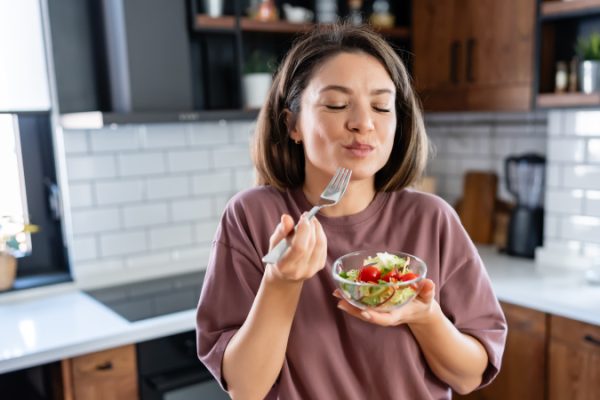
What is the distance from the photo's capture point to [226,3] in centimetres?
228

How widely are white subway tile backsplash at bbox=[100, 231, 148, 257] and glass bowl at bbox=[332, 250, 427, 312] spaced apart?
1559 mm

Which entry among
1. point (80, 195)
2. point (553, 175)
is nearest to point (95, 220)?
point (80, 195)

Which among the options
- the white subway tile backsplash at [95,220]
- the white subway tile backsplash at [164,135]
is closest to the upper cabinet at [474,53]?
the white subway tile backsplash at [164,135]

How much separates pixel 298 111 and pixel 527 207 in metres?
1.76

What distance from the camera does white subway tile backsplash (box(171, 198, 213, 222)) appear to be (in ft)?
8.00

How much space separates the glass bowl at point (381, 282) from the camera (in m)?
0.85

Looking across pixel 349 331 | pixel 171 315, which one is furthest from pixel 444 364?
pixel 171 315

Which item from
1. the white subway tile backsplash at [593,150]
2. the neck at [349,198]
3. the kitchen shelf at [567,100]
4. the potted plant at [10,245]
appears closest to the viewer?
the neck at [349,198]

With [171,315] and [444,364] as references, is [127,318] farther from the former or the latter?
[444,364]

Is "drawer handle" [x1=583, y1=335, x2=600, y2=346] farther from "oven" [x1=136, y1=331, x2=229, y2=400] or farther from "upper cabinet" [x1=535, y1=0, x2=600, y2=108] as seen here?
"oven" [x1=136, y1=331, x2=229, y2=400]

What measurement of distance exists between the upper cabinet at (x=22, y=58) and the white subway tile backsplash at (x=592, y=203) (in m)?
2.11

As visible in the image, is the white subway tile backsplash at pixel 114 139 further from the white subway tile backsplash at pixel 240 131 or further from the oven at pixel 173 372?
the oven at pixel 173 372

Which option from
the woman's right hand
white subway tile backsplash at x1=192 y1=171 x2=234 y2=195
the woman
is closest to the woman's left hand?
the woman

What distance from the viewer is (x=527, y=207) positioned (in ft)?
8.20
